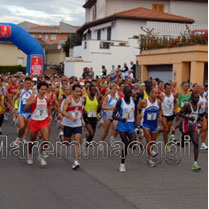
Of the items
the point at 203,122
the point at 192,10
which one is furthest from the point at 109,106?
Answer: the point at 192,10

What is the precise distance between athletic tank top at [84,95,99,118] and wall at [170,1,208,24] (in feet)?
125

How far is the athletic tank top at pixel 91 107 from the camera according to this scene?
11539mm

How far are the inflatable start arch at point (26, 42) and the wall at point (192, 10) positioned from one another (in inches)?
834

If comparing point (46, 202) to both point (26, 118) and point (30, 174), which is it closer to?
point (30, 174)

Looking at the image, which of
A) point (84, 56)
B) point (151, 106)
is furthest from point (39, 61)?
point (151, 106)

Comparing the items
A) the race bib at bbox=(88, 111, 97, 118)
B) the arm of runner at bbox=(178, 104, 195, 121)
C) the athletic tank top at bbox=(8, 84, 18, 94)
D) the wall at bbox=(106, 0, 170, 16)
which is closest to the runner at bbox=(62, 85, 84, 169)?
the race bib at bbox=(88, 111, 97, 118)

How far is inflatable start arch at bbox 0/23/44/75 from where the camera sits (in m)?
30.2

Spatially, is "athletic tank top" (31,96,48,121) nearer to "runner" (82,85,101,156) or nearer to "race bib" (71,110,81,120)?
"race bib" (71,110,81,120)

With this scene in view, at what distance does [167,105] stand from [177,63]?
1272 centimetres

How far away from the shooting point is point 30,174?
890 cm

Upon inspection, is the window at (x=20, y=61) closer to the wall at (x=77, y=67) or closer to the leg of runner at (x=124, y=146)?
the wall at (x=77, y=67)

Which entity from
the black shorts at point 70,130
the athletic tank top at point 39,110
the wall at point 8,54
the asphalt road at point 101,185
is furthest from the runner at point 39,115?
the wall at point 8,54

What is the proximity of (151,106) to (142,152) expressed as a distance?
6.51 ft

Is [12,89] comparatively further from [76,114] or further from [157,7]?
[157,7]
